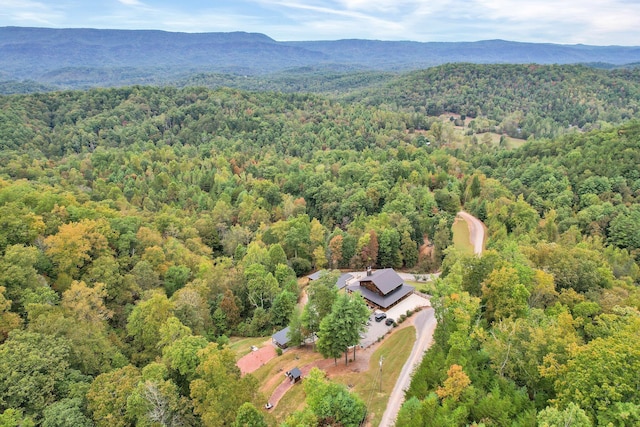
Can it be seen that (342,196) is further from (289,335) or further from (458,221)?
(289,335)

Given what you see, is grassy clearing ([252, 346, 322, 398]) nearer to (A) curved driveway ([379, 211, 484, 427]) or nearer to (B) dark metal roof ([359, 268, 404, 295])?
(A) curved driveway ([379, 211, 484, 427])

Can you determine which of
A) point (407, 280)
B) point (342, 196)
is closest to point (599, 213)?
point (407, 280)

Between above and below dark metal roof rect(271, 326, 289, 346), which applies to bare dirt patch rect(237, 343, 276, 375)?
below

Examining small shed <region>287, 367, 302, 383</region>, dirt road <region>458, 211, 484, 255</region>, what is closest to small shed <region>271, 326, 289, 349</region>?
small shed <region>287, 367, 302, 383</region>

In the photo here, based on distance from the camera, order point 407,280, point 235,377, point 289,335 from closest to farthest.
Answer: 1. point 235,377
2. point 289,335
3. point 407,280

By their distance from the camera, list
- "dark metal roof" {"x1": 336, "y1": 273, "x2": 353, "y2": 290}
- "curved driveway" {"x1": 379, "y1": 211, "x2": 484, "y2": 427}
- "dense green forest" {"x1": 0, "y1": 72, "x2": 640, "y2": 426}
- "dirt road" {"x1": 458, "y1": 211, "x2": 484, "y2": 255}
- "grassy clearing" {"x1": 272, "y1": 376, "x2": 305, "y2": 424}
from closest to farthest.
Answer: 1. "dense green forest" {"x1": 0, "y1": 72, "x2": 640, "y2": 426}
2. "curved driveway" {"x1": 379, "y1": 211, "x2": 484, "y2": 427}
3. "grassy clearing" {"x1": 272, "y1": 376, "x2": 305, "y2": 424}
4. "dark metal roof" {"x1": 336, "y1": 273, "x2": 353, "y2": 290}
5. "dirt road" {"x1": 458, "y1": 211, "x2": 484, "y2": 255}

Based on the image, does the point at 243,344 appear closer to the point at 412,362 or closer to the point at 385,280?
the point at 385,280

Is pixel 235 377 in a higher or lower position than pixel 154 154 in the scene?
higher
